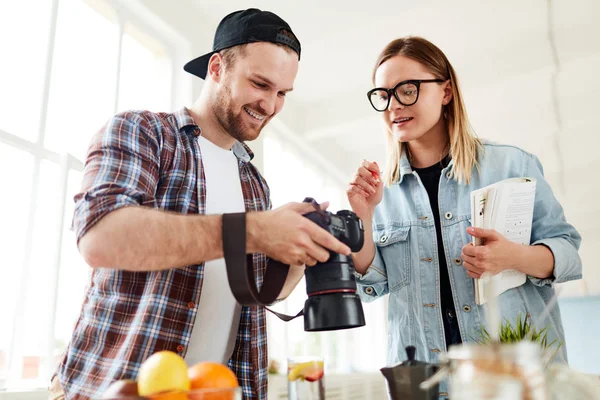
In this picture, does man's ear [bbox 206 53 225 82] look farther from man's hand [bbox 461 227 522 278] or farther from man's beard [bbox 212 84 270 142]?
man's hand [bbox 461 227 522 278]

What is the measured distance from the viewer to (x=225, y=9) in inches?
124

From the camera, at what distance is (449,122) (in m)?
1.45

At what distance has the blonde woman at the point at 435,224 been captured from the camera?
3.96 ft

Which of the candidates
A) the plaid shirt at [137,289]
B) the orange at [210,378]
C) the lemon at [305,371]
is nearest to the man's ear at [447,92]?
the plaid shirt at [137,289]

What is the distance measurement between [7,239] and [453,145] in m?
1.58

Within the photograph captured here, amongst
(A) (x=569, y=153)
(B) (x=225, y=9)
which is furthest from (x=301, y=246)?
(A) (x=569, y=153)

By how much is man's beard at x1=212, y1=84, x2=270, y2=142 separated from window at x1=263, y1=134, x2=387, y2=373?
7.06 feet

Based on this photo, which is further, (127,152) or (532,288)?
(532,288)

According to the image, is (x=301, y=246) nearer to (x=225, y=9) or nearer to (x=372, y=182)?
(x=372, y=182)

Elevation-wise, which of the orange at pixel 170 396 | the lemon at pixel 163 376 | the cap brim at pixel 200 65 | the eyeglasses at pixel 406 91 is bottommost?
the orange at pixel 170 396

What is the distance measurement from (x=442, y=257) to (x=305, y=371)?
728 mm

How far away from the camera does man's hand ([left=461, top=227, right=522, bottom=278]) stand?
1.14m

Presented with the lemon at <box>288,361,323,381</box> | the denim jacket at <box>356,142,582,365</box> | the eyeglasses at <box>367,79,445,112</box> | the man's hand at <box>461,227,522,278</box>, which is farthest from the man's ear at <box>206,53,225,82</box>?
the lemon at <box>288,361,323,381</box>

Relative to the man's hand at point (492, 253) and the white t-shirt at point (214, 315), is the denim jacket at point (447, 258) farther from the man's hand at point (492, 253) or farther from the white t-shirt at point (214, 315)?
the white t-shirt at point (214, 315)
